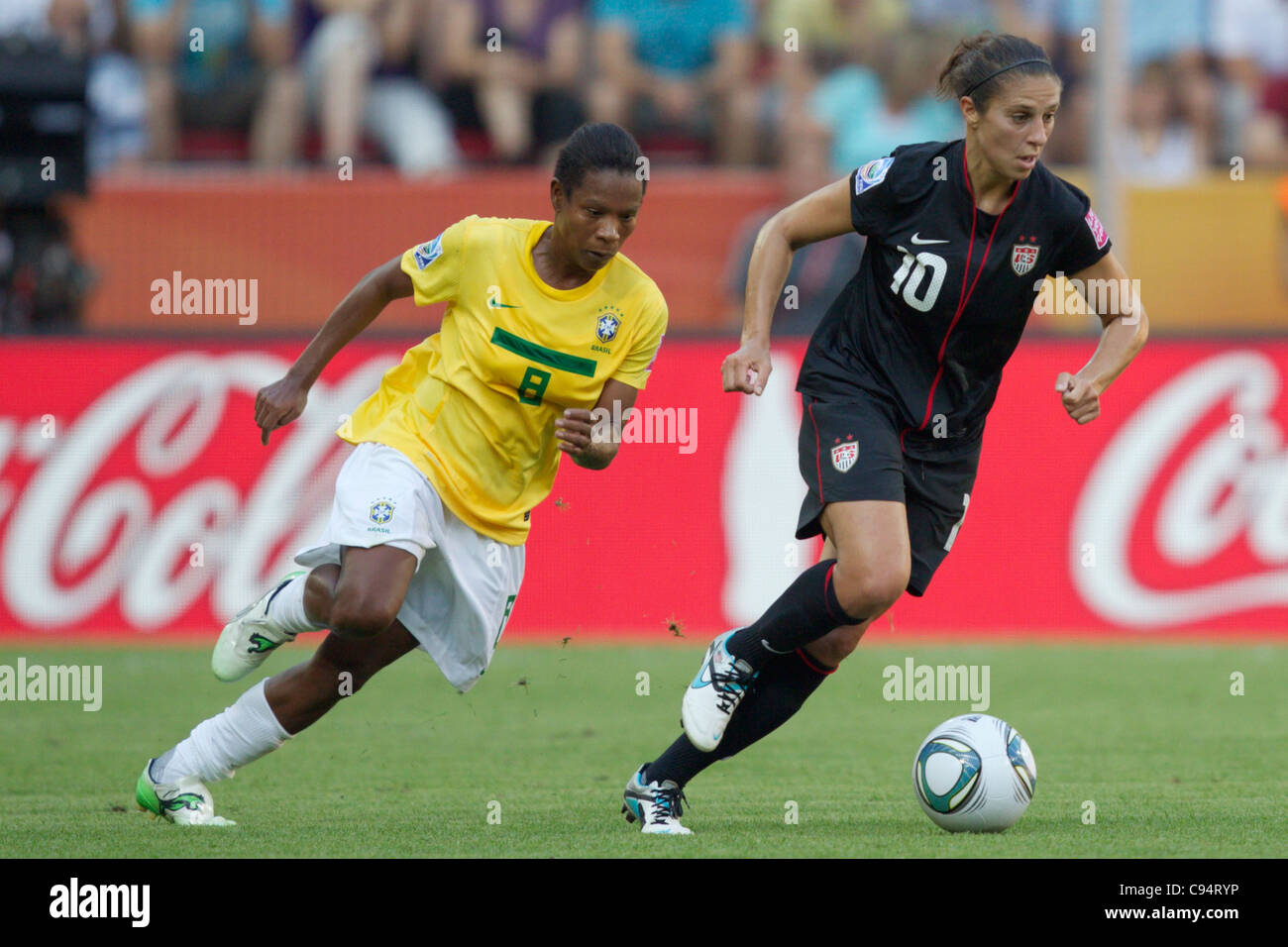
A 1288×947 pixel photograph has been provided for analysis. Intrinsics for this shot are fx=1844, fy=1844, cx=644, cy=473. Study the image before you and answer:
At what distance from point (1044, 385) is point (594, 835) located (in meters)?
6.28

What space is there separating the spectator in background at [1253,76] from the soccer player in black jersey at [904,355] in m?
9.27

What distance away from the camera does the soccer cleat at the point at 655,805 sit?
18.2 ft

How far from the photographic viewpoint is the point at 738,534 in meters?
10.8

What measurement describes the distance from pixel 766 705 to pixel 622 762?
4.89ft

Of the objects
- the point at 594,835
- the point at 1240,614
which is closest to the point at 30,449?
the point at 594,835

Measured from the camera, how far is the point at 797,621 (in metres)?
5.54

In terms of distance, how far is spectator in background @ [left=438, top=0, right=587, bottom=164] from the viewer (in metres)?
13.6

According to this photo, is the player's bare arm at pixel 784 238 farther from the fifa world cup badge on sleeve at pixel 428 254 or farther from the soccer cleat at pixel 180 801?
the soccer cleat at pixel 180 801

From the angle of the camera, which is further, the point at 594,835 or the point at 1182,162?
the point at 1182,162

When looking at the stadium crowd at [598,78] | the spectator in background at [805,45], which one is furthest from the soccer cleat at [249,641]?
the spectator in background at [805,45]

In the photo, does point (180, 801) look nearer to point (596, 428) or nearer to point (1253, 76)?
point (596, 428)

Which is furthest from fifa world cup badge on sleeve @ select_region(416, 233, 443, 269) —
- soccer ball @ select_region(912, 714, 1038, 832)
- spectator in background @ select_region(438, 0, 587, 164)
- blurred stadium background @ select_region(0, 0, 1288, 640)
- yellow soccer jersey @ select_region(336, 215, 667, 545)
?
spectator in background @ select_region(438, 0, 587, 164)

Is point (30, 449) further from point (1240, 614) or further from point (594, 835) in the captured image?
point (1240, 614)

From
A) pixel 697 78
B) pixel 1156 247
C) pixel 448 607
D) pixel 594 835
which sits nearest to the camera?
pixel 594 835
